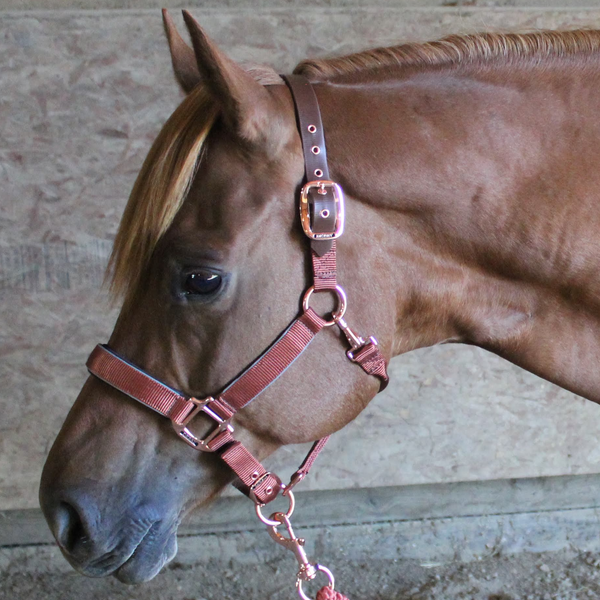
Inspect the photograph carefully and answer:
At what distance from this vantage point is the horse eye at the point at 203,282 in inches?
36.1


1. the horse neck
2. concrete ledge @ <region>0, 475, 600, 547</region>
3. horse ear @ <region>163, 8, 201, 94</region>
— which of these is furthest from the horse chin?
concrete ledge @ <region>0, 475, 600, 547</region>

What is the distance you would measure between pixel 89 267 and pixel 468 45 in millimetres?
1367

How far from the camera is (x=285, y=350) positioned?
0.95 m

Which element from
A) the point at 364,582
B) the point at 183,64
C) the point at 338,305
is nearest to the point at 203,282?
the point at 338,305

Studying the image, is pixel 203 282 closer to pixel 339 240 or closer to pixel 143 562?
pixel 339 240

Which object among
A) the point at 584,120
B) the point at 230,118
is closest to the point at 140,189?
the point at 230,118

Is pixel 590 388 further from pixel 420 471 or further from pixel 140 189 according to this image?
pixel 420 471

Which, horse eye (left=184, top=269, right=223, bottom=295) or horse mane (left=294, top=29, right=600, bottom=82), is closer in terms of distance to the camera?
horse eye (left=184, top=269, right=223, bottom=295)

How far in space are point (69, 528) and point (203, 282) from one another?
17.8 inches

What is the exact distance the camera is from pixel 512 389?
7.09 feet

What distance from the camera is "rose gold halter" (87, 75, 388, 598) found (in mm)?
921

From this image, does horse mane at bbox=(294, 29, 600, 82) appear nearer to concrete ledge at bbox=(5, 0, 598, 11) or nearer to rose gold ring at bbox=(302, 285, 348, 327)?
rose gold ring at bbox=(302, 285, 348, 327)

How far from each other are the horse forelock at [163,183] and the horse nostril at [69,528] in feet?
1.16

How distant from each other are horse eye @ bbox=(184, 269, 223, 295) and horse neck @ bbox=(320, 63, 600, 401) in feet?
0.74
